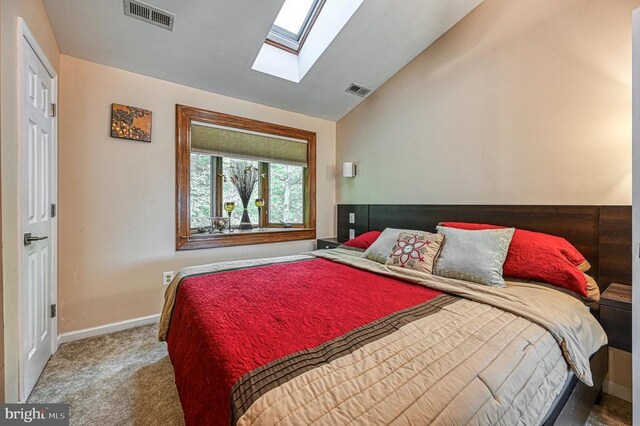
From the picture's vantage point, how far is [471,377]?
2.52ft

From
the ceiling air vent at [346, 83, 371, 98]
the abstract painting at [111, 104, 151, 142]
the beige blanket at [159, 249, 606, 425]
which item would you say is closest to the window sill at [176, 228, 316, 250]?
the abstract painting at [111, 104, 151, 142]

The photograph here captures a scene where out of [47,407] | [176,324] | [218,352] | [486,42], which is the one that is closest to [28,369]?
[47,407]

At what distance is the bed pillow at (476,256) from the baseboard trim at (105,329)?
8.58ft

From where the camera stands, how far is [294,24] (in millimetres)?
2676

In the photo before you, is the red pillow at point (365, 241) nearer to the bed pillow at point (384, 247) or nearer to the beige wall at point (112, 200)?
the bed pillow at point (384, 247)

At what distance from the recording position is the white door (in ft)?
4.79

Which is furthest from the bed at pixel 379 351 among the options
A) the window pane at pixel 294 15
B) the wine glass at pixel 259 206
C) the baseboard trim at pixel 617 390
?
the window pane at pixel 294 15

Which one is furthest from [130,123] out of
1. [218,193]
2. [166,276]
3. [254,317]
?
[254,317]

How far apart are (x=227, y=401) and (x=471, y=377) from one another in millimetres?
709

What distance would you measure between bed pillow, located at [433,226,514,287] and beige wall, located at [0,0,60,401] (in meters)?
2.38

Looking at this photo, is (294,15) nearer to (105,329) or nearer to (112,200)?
(112,200)

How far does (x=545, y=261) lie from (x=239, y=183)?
9.63 feet

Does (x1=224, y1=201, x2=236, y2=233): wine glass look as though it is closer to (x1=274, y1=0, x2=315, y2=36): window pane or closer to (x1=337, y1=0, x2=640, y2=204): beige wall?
(x1=337, y1=0, x2=640, y2=204): beige wall

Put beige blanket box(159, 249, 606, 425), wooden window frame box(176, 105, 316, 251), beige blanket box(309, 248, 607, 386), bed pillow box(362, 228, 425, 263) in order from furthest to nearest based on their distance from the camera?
1. wooden window frame box(176, 105, 316, 251)
2. bed pillow box(362, 228, 425, 263)
3. beige blanket box(309, 248, 607, 386)
4. beige blanket box(159, 249, 606, 425)
